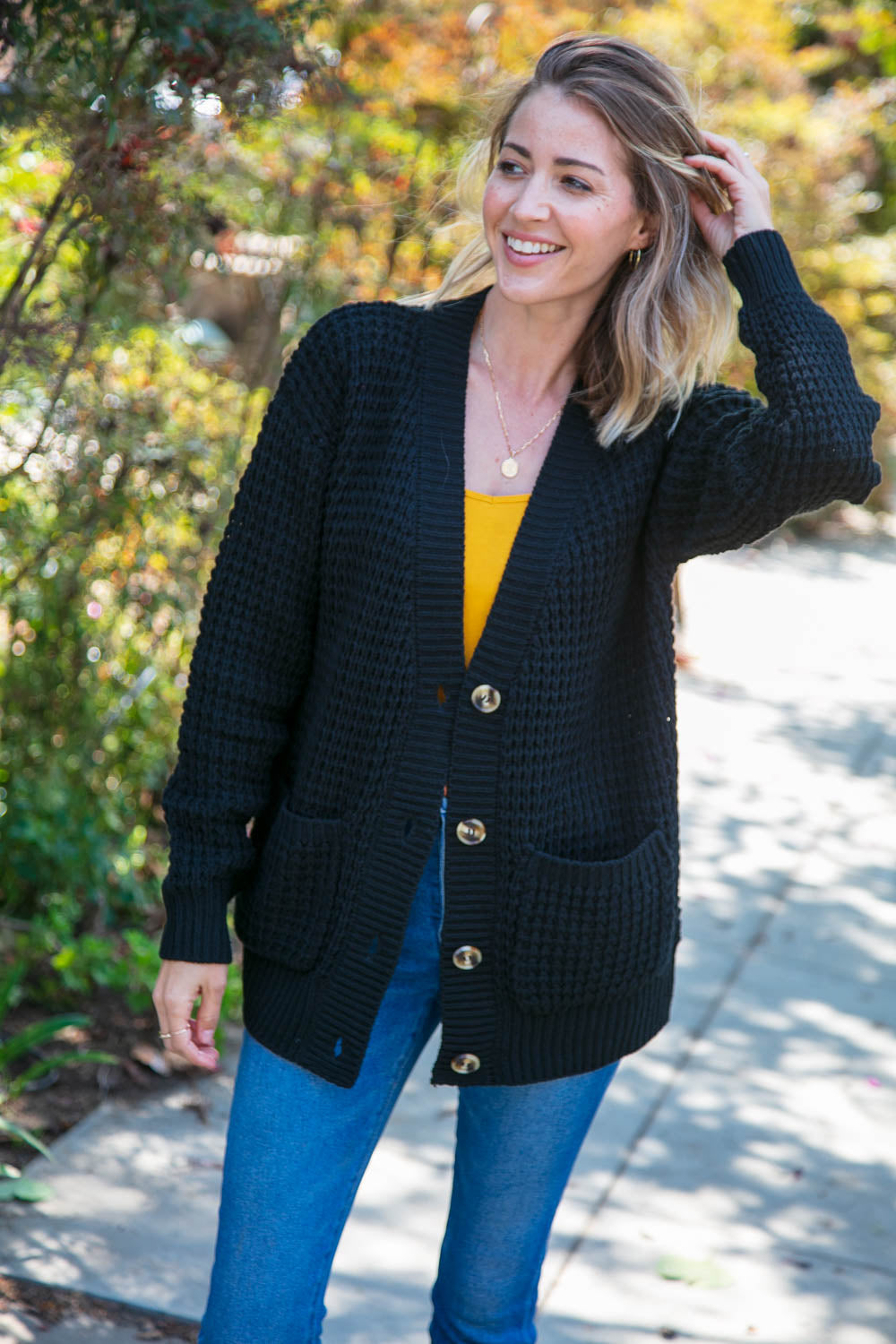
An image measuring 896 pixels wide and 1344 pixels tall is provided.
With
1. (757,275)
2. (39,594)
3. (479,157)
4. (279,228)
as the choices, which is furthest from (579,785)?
(279,228)

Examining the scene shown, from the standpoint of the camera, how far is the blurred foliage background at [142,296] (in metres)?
2.52

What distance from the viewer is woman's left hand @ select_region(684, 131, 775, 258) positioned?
6.34 feet

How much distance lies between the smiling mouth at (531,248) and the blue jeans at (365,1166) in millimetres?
779

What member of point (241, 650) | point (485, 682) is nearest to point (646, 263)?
point (485, 682)

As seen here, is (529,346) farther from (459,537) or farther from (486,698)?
(486,698)

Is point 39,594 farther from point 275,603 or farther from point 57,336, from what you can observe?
point 275,603

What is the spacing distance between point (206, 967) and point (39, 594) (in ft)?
5.94

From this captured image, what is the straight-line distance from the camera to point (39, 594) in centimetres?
338

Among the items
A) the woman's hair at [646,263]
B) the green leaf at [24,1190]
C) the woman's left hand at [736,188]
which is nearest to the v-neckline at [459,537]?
the woman's hair at [646,263]

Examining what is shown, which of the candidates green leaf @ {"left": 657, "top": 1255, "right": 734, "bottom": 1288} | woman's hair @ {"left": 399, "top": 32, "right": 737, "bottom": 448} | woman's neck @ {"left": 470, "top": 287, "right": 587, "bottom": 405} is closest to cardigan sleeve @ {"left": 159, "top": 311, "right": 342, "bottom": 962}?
woman's neck @ {"left": 470, "top": 287, "right": 587, "bottom": 405}

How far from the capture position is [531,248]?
186 cm

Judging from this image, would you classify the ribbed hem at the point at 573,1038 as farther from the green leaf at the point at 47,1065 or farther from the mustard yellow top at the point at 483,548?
the green leaf at the point at 47,1065

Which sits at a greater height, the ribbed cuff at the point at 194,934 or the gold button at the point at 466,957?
the gold button at the point at 466,957

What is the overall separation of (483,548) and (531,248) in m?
0.41
